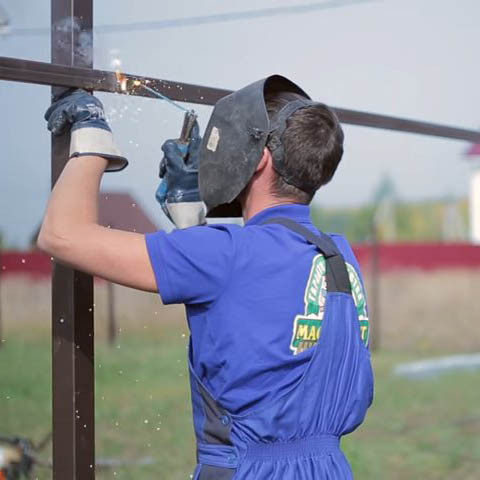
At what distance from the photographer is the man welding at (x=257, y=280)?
3.79ft

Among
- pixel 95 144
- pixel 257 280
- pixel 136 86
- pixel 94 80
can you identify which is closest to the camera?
pixel 257 280

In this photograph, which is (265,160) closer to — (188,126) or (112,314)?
(188,126)

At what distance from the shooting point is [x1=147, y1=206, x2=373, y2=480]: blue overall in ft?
3.94

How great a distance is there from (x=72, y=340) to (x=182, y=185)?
1.04ft

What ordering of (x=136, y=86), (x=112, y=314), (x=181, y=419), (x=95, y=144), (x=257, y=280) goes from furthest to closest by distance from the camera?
1. (x=112, y=314)
2. (x=181, y=419)
3. (x=136, y=86)
4. (x=95, y=144)
5. (x=257, y=280)

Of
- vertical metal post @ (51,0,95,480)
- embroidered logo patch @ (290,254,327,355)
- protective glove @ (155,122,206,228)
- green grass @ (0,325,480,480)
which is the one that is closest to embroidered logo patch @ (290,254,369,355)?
embroidered logo patch @ (290,254,327,355)

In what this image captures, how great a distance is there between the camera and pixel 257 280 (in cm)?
118

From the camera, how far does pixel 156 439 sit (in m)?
5.80

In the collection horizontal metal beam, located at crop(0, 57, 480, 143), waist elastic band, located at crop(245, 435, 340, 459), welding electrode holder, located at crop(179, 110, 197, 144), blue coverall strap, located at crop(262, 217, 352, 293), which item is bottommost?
waist elastic band, located at crop(245, 435, 340, 459)

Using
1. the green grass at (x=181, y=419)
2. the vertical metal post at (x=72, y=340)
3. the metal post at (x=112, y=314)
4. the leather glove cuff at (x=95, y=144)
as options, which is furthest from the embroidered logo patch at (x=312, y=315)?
the metal post at (x=112, y=314)

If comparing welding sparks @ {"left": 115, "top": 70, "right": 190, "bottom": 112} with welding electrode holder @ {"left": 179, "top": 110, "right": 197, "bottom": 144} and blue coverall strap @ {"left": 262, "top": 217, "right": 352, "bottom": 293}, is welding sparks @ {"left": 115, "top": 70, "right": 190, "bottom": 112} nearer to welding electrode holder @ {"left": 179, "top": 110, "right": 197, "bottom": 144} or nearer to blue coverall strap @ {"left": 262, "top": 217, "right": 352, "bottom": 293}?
welding electrode holder @ {"left": 179, "top": 110, "right": 197, "bottom": 144}

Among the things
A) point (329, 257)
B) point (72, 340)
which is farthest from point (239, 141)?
point (72, 340)

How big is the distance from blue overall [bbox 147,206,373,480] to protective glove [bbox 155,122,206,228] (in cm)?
28

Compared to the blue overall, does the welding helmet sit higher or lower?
higher
